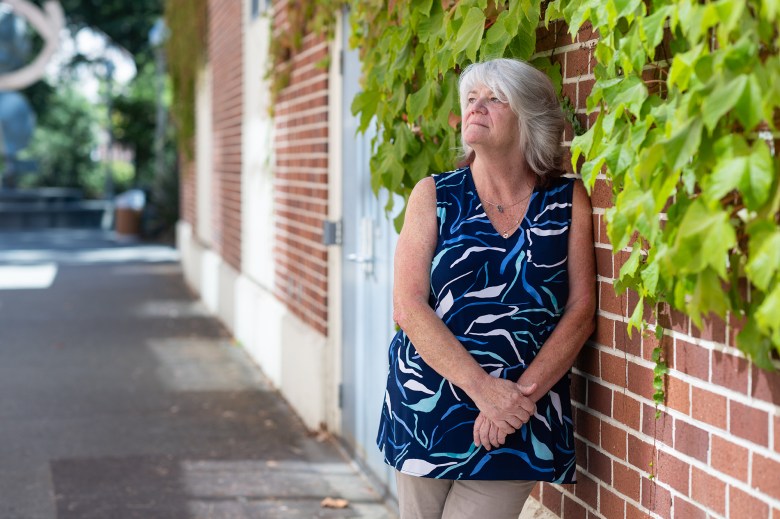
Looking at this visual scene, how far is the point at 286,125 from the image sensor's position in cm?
880

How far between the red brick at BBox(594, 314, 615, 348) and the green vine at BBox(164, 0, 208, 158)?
12.6 metres

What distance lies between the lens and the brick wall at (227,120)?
1203 cm

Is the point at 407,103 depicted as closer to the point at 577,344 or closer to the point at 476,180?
the point at 476,180

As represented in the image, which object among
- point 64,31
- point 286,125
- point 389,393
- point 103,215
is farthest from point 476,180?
point 64,31

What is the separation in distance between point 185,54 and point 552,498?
1414cm

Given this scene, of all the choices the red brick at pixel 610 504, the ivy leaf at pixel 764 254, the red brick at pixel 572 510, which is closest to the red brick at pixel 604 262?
the red brick at pixel 610 504

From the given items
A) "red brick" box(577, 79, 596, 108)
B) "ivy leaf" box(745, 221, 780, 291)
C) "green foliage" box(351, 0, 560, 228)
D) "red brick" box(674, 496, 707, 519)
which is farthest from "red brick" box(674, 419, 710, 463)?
"green foliage" box(351, 0, 560, 228)

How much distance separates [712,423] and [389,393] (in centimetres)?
95

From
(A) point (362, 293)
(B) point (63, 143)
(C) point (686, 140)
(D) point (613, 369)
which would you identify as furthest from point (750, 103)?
(B) point (63, 143)

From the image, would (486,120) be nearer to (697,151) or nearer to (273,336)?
(697,151)

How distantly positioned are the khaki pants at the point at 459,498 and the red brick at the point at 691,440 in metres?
0.51

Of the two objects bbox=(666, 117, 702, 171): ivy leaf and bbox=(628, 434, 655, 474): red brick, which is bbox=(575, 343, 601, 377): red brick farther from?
bbox=(666, 117, 702, 171): ivy leaf

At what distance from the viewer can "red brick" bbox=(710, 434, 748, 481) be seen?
2541 millimetres

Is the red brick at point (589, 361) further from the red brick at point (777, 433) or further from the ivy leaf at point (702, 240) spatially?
the ivy leaf at point (702, 240)
